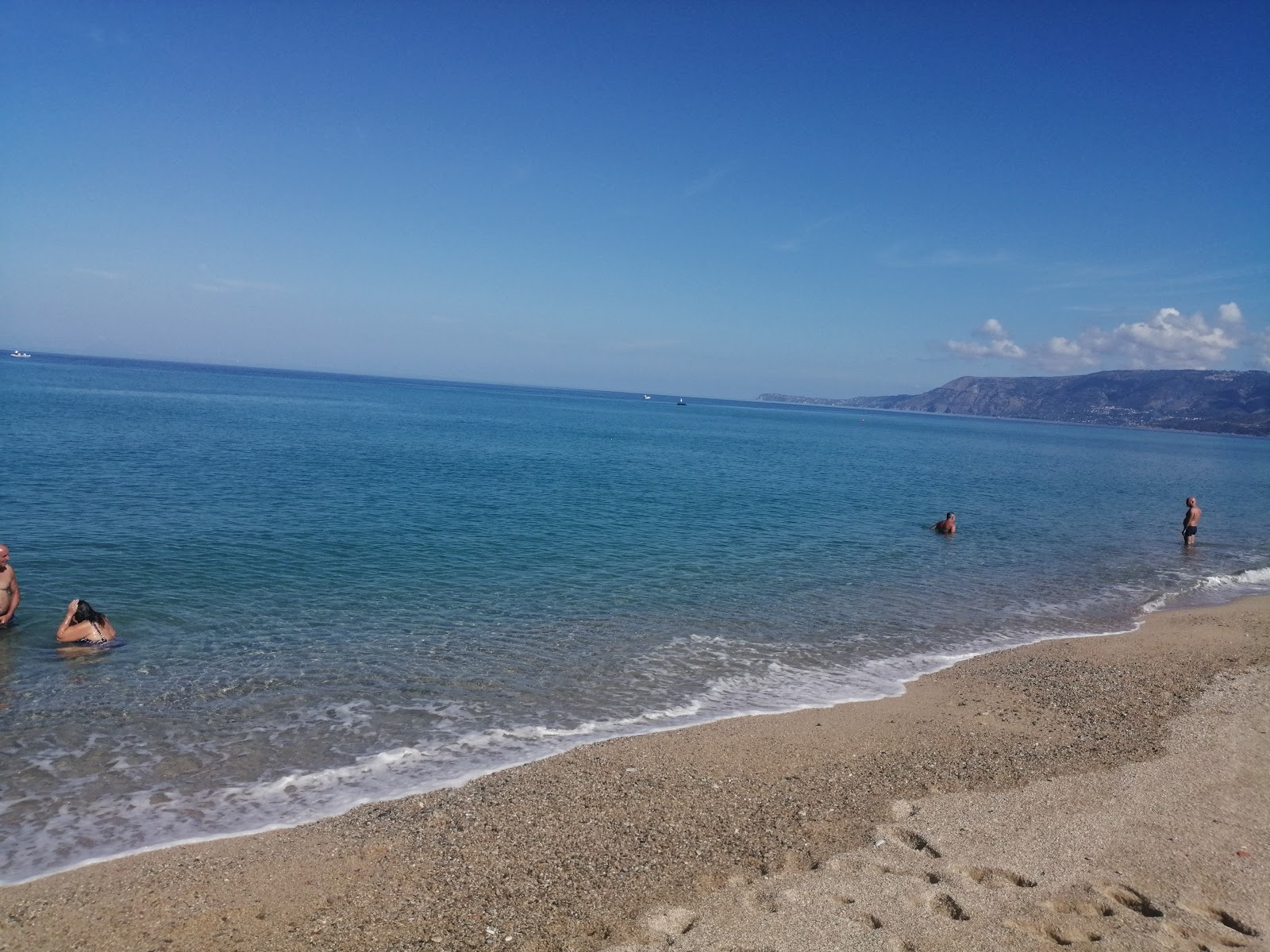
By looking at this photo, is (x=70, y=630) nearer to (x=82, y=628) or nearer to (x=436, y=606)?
(x=82, y=628)

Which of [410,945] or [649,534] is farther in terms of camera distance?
[649,534]

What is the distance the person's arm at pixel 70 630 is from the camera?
13.5m

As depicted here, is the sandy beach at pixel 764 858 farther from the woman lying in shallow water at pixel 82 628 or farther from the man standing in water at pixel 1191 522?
the man standing in water at pixel 1191 522

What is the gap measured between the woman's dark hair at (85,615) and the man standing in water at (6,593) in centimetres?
167

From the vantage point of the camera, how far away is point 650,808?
8898mm

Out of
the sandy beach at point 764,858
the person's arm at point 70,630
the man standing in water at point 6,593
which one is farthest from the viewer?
the man standing in water at point 6,593

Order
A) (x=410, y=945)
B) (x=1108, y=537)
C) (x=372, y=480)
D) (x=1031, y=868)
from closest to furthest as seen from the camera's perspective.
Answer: (x=410, y=945)
(x=1031, y=868)
(x=1108, y=537)
(x=372, y=480)

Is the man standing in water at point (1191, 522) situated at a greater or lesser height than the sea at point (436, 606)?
greater

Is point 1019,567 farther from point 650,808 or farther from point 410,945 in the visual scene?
point 410,945

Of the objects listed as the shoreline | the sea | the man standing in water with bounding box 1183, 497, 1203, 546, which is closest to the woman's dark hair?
Answer: the sea

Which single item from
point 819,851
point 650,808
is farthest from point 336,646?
point 819,851

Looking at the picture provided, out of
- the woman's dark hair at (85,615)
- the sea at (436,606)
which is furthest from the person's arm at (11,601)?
the woman's dark hair at (85,615)

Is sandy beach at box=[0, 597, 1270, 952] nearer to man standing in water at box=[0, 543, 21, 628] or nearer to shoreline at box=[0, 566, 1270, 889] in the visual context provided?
shoreline at box=[0, 566, 1270, 889]

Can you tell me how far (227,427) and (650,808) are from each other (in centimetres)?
6268
